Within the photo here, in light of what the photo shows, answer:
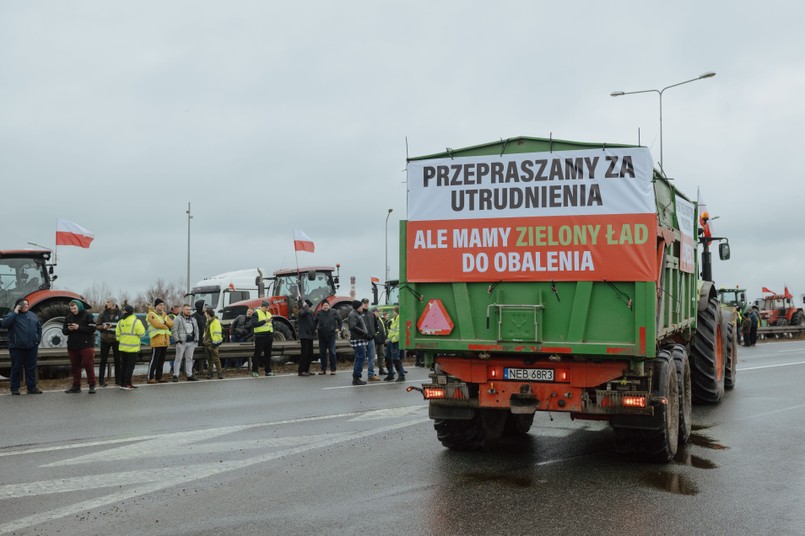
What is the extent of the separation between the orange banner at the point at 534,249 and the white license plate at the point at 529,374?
87 cm

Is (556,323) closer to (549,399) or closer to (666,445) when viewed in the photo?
(549,399)

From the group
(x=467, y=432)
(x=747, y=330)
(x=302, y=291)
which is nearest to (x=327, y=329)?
(x=302, y=291)

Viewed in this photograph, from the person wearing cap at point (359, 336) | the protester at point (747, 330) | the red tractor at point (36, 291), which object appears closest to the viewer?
the red tractor at point (36, 291)

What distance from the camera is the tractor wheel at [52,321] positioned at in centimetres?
1789

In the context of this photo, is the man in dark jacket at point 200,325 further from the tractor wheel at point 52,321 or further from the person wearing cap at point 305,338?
the tractor wheel at point 52,321

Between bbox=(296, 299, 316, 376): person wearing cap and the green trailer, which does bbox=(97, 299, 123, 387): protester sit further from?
the green trailer

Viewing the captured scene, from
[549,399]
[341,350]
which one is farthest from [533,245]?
[341,350]

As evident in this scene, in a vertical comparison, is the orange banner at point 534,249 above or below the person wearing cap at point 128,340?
above

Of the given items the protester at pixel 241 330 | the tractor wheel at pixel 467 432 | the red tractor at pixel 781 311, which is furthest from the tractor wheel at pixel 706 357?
the red tractor at pixel 781 311

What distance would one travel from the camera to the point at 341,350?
23125 mm

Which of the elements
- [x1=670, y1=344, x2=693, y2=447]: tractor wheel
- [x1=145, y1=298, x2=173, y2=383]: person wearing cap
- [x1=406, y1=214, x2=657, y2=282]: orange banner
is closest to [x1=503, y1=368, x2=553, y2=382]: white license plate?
[x1=406, y1=214, x2=657, y2=282]: orange banner

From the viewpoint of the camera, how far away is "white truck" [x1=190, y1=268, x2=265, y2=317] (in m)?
32.0

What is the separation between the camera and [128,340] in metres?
16.0

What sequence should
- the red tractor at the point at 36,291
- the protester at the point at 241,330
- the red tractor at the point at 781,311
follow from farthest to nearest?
the red tractor at the point at 781,311 → the protester at the point at 241,330 → the red tractor at the point at 36,291
